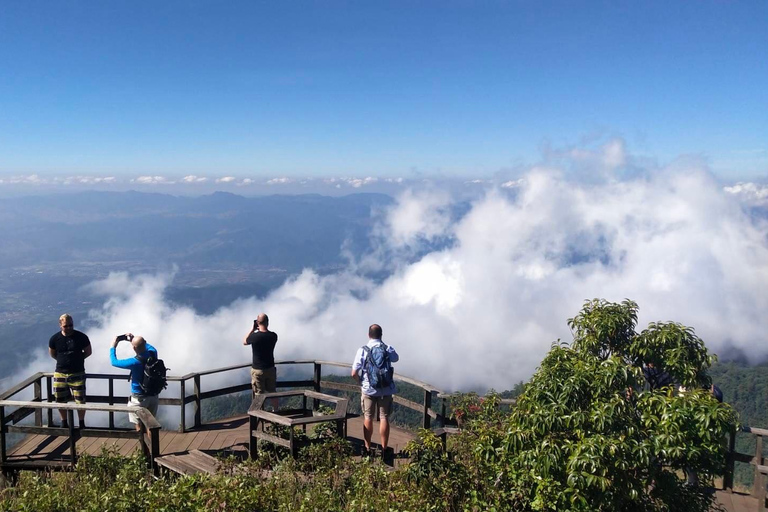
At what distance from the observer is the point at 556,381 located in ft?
17.2

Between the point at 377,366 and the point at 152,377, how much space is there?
11.2ft

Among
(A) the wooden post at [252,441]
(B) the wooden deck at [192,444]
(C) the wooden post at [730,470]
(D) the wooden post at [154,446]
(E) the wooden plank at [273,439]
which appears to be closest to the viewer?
(D) the wooden post at [154,446]

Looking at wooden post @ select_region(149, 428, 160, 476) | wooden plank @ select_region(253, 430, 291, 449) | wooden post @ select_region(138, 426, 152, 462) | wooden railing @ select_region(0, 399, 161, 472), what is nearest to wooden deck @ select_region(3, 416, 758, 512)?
wooden railing @ select_region(0, 399, 161, 472)

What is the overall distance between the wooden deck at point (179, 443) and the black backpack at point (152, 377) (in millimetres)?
833

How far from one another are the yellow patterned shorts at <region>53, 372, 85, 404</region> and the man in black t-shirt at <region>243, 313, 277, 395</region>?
8.62 feet

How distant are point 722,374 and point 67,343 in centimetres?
11084

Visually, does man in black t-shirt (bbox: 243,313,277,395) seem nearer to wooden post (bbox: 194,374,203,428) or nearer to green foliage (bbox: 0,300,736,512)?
wooden post (bbox: 194,374,203,428)

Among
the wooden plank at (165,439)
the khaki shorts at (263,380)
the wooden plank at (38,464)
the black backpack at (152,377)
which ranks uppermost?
the black backpack at (152,377)

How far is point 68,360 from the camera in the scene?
8.50m

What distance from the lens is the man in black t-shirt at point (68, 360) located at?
8.48 metres

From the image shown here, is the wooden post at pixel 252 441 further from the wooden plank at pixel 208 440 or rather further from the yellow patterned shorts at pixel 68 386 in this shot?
the yellow patterned shorts at pixel 68 386

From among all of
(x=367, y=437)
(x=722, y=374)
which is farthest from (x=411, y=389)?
(x=722, y=374)

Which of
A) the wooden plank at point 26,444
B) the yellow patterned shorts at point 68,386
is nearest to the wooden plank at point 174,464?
the yellow patterned shorts at point 68,386

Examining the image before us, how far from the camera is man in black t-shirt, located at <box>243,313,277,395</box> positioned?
9.30 metres
